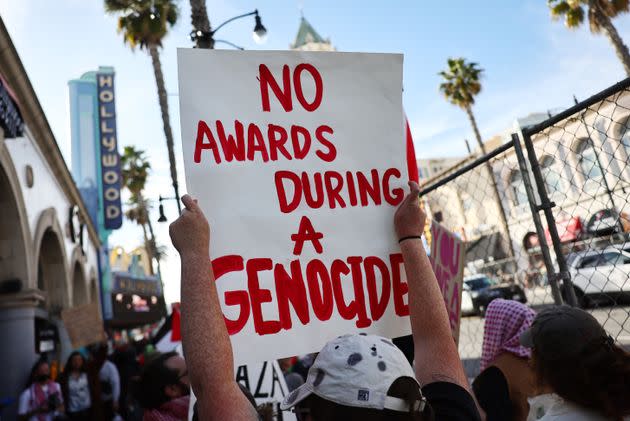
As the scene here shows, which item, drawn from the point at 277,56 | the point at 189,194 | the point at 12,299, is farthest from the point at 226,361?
the point at 12,299

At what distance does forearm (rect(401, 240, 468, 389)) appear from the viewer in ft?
4.71

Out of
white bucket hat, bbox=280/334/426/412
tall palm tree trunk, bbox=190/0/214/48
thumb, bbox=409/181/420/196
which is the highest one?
tall palm tree trunk, bbox=190/0/214/48

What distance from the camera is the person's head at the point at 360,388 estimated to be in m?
1.09

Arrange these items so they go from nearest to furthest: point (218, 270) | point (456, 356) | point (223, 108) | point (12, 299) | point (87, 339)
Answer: point (456, 356) < point (218, 270) < point (223, 108) < point (12, 299) < point (87, 339)

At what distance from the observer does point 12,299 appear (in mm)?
8547

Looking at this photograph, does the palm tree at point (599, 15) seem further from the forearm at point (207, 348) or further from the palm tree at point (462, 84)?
the forearm at point (207, 348)

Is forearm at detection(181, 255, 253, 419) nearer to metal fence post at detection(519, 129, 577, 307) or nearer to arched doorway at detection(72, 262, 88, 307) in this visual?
metal fence post at detection(519, 129, 577, 307)

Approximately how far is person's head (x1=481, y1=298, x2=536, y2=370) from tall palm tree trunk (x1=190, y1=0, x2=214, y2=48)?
6.46 meters

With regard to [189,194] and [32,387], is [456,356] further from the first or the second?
[32,387]

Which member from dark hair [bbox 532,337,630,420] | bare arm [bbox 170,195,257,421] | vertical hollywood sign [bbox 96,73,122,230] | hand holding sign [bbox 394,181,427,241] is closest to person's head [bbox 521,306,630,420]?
dark hair [bbox 532,337,630,420]

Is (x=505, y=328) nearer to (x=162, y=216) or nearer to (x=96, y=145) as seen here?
(x=162, y=216)

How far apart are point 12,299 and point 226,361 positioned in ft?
29.3

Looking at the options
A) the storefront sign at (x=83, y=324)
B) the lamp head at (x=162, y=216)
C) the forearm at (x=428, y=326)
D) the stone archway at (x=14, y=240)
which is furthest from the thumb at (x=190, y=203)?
the lamp head at (x=162, y=216)

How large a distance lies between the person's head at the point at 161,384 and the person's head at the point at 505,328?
1.64 m
